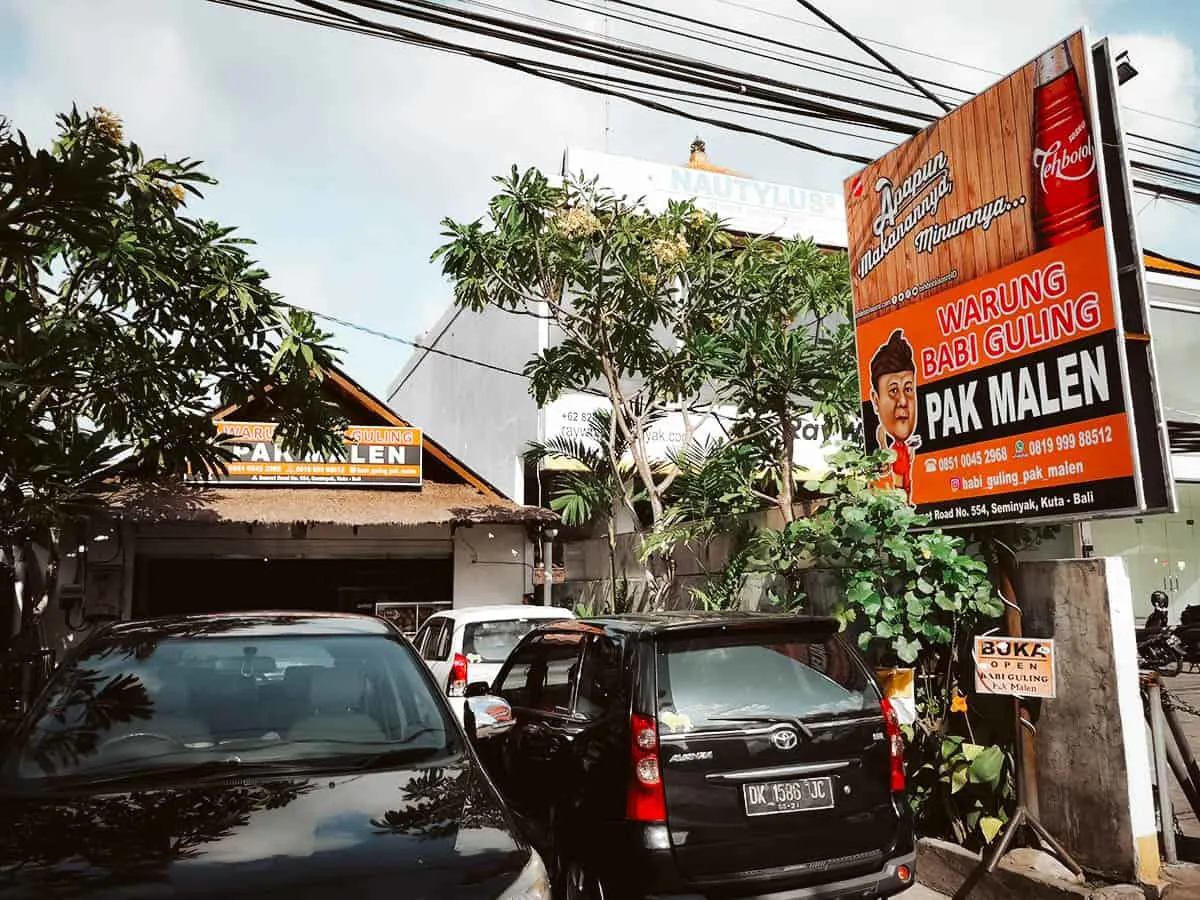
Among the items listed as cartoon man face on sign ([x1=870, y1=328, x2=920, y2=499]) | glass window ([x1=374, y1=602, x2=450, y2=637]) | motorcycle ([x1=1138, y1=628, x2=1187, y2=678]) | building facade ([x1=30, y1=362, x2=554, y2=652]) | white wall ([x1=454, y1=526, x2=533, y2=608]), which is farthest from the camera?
white wall ([x1=454, y1=526, x2=533, y2=608])

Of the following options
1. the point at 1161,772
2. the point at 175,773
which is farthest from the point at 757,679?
the point at 1161,772

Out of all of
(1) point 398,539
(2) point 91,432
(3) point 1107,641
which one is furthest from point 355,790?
(1) point 398,539

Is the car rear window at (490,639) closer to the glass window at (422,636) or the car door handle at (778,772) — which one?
the glass window at (422,636)

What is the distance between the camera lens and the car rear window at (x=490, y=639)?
29.9 feet

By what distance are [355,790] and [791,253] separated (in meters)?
10.5

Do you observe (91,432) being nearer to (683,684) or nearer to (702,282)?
(702,282)

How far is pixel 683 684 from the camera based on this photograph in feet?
13.8

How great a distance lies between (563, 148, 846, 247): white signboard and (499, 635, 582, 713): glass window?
48.3 ft

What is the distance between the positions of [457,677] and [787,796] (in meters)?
5.32

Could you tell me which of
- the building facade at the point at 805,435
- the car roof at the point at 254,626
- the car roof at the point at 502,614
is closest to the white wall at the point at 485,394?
the building facade at the point at 805,435

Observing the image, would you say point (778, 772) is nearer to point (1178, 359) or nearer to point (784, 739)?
point (784, 739)

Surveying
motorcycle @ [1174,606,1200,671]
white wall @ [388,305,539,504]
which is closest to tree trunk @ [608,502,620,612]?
white wall @ [388,305,539,504]

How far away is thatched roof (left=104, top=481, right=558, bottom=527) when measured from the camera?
14.2m

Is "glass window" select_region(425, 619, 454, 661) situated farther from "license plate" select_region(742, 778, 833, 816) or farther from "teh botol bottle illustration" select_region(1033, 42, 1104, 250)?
"teh botol bottle illustration" select_region(1033, 42, 1104, 250)
